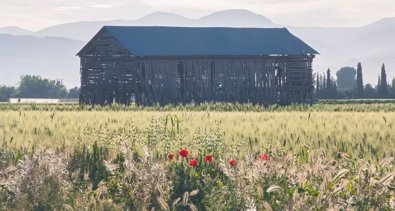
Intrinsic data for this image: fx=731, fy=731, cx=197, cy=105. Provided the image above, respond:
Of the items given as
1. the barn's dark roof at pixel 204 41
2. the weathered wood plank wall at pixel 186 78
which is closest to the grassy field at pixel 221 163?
the weathered wood plank wall at pixel 186 78

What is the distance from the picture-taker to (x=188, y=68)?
170 feet

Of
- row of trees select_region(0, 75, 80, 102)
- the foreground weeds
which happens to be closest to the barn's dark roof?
the foreground weeds

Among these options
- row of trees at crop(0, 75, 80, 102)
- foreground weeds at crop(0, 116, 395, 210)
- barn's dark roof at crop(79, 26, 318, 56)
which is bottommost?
foreground weeds at crop(0, 116, 395, 210)

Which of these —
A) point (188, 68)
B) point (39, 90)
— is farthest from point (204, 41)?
point (39, 90)

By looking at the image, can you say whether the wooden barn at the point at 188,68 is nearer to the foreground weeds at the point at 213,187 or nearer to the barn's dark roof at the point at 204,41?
the barn's dark roof at the point at 204,41

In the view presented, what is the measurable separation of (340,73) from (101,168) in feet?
540

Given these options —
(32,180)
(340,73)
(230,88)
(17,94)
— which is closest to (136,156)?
(32,180)

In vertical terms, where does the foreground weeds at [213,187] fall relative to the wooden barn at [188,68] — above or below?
below

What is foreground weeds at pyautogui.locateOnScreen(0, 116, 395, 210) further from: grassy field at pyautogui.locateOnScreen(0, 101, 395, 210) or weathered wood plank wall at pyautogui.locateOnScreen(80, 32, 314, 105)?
weathered wood plank wall at pyautogui.locateOnScreen(80, 32, 314, 105)

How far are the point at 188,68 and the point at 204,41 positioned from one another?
3.36 meters

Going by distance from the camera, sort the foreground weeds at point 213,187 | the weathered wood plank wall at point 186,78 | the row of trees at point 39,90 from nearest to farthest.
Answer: the foreground weeds at point 213,187 → the weathered wood plank wall at point 186,78 → the row of trees at point 39,90

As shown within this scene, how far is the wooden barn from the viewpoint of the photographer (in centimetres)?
5134

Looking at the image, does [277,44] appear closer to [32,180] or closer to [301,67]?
[301,67]

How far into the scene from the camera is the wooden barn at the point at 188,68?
51344 mm
